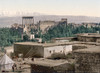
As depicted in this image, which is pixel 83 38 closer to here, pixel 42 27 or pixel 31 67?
pixel 31 67

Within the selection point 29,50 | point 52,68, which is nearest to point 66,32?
point 29,50

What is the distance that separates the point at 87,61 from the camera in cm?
753

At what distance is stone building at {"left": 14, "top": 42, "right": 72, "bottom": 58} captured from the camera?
37.1 ft

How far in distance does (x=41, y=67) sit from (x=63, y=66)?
1016mm

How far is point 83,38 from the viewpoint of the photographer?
1366 cm

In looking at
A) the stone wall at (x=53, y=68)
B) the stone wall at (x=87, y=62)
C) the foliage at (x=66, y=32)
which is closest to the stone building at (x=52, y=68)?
the stone wall at (x=53, y=68)

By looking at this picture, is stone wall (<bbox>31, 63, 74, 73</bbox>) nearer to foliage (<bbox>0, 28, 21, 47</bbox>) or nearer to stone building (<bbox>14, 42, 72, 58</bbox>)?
stone building (<bbox>14, 42, 72, 58</bbox>)

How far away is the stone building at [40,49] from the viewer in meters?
11.3

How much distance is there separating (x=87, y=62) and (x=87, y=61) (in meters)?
0.03

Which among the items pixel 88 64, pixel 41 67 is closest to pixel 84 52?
pixel 88 64

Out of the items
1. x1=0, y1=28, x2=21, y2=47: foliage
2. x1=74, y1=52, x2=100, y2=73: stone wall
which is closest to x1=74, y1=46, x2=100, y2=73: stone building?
x1=74, y1=52, x2=100, y2=73: stone wall

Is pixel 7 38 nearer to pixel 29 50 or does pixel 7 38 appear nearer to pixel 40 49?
pixel 29 50

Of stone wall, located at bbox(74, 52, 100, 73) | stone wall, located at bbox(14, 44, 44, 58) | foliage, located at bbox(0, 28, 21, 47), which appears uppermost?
stone wall, located at bbox(74, 52, 100, 73)

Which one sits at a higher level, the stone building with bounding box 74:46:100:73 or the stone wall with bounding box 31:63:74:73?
the stone building with bounding box 74:46:100:73
